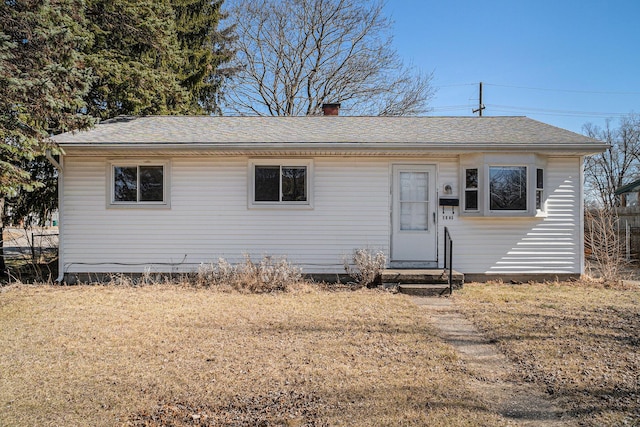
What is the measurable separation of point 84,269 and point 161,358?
18.1ft

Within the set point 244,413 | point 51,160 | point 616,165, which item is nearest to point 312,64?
point 51,160

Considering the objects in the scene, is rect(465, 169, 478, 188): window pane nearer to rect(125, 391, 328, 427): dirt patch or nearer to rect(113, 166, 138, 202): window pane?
rect(125, 391, 328, 427): dirt patch

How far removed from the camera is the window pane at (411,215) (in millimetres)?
8523

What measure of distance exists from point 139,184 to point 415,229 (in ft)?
20.1

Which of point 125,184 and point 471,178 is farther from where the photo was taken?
point 125,184

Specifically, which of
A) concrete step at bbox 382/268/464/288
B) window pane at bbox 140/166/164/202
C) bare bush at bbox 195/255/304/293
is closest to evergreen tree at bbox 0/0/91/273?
window pane at bbox 140/166/164/202

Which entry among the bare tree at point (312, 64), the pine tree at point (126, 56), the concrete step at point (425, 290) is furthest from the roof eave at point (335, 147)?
the bare tree at point (312, 64)

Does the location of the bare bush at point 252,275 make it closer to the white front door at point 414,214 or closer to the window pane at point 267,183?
the window pane at point 267,183

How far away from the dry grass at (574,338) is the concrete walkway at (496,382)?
0.14 meters

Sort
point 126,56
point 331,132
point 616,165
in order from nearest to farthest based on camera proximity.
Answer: point 331,132 → point 126,56 → point 616,165

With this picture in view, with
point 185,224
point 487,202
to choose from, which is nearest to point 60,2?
point 185,224

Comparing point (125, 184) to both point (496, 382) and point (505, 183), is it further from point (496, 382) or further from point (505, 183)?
point (505, 183)

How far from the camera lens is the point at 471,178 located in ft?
27.0

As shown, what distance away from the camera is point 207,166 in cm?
845
